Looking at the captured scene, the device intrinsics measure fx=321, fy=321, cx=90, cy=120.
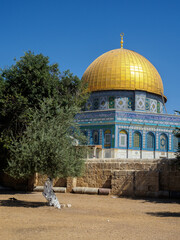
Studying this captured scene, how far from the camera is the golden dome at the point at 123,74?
1325 inches

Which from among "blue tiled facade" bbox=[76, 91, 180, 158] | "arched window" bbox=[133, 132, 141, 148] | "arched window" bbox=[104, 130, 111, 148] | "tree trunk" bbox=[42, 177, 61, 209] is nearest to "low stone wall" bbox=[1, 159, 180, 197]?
"tree trunk" bbox=[42, 177, 61, 209]

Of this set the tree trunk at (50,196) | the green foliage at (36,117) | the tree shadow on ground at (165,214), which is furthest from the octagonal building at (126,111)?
the tree shadow on ground at (165,214)

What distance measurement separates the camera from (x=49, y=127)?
11273 mm

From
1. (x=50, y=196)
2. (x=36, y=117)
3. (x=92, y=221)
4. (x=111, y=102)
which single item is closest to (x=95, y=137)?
(x=111, y=102)

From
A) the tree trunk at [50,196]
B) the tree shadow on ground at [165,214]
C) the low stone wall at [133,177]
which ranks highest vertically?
the low stone wall at [133,177]

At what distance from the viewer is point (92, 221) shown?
7.72 m

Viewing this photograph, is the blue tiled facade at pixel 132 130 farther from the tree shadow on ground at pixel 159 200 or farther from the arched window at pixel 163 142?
the tree shadow on ground at pixel 159 200

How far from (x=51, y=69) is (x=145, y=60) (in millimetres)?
22039

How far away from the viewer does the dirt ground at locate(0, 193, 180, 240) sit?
6156mm

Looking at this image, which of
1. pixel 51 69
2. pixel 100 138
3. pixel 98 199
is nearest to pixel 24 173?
pixel 98 199

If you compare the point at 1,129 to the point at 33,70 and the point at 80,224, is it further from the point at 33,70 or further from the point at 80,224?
the point at 80,224

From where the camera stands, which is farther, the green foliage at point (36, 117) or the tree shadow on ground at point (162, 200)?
the tree shadow on ground at point (162, 200)

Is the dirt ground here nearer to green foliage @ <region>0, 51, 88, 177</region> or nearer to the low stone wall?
green foliage @ <region>0, 51, 88, 177</region>

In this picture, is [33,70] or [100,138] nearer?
[33,70]
